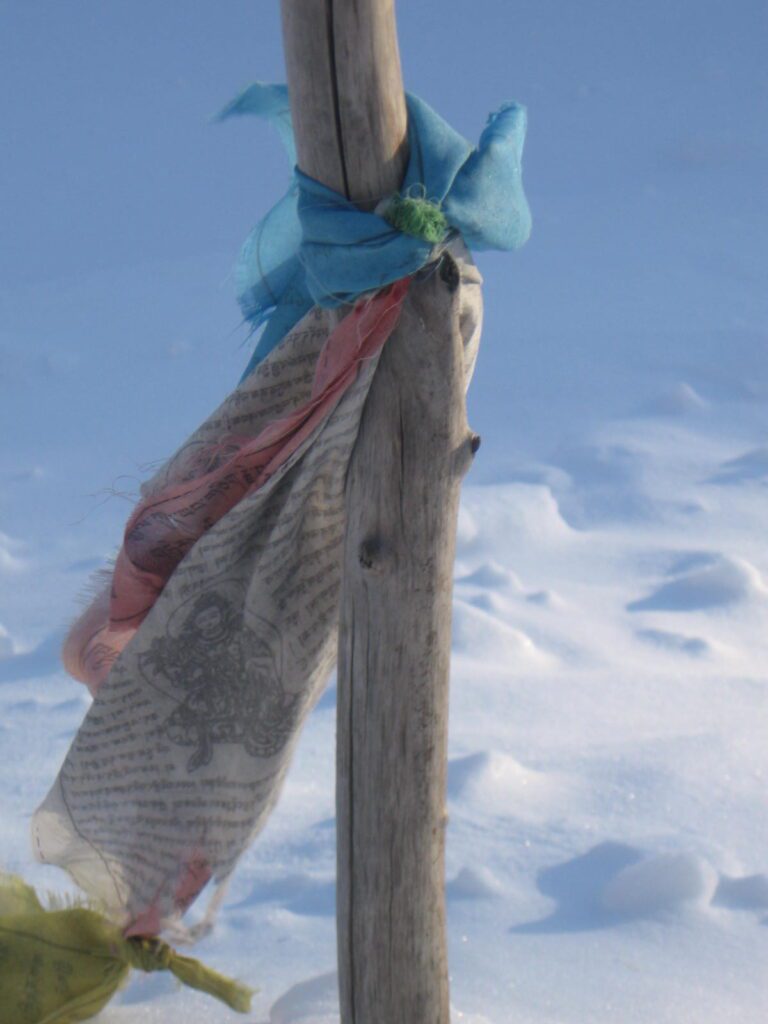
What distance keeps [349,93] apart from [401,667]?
1.05 ft

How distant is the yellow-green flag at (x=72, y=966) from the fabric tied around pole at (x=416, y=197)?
1.48ft

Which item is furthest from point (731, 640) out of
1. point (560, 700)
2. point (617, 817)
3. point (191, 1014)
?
point (191, 1014)

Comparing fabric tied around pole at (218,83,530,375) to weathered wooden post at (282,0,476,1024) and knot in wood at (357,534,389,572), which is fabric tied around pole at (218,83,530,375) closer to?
weathered wooden post at (282,0,476,1024)

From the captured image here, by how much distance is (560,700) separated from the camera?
1671mm

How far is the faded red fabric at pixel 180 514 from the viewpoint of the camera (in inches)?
28.3

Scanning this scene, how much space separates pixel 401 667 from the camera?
27.8 inches

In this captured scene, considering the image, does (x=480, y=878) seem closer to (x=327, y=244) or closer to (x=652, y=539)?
(x=327, y=244)

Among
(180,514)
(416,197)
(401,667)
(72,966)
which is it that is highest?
(416,197)

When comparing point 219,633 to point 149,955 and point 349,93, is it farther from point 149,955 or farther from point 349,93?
point 349,93

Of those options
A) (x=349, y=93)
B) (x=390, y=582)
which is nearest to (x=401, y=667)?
(x=390, y=582)

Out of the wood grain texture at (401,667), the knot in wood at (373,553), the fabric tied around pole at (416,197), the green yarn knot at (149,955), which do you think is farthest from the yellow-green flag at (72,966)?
the fabric tied around pole at (416,197)

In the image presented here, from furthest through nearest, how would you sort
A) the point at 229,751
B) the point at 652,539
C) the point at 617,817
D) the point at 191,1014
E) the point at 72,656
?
the point at 652,539, the point at 617,817, the point at 191,1014, the point at 72,656, the point at 229,751

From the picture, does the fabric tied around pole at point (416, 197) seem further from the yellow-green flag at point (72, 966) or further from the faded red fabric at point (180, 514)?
the yellow-green flag at point (72, 966)

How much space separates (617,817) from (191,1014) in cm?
58
